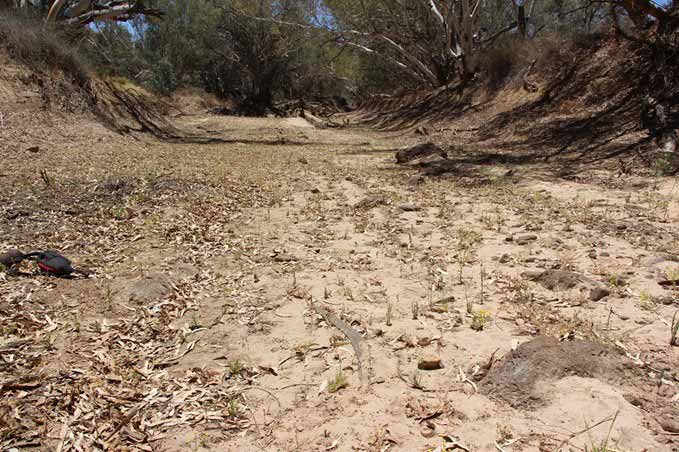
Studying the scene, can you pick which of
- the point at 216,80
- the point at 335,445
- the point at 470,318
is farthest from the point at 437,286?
the point at 216,80

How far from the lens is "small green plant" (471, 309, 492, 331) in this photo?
3265mm

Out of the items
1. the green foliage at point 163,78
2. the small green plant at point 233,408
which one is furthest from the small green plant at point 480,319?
Result: the green foliage at point 163,78

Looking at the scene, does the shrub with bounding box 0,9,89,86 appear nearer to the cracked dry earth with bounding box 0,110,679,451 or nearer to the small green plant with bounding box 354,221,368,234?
the cracked dry earth with bounding box 0,110,679,451

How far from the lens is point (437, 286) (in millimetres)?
4055

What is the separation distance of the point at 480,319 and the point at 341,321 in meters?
1.02

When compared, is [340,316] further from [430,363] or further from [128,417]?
[128,417]

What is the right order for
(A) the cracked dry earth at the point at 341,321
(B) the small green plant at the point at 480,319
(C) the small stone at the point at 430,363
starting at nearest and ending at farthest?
(A) the cracked dry earth at the point at 341,321 → (C) the small stone at the point at 430,363 → (B) the small green plant at the point at 480,319

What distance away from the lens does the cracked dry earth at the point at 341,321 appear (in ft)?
7.66

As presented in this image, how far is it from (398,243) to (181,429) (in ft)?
11.1

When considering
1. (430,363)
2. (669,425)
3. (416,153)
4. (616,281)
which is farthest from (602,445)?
(416,153)

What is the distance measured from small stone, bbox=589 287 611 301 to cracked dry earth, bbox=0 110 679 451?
0.06 feet

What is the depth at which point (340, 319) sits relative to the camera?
3.50m

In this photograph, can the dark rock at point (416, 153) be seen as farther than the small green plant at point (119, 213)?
Yes

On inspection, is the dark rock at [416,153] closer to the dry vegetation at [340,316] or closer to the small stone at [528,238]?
the dry vegetation at [340,316]
